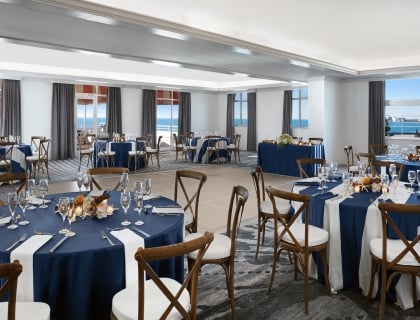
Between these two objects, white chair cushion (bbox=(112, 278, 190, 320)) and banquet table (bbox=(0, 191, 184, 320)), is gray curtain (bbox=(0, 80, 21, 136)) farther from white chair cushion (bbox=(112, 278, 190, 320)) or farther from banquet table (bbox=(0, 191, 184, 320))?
white chair cushion (bbox=(112, 278, 190, 320))

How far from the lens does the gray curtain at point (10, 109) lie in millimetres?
12500

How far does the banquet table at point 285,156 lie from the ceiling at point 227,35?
81.1 inches

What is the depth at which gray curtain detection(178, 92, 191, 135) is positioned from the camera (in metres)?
17.2

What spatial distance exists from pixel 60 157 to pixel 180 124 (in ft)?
18.4

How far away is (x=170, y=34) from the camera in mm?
6027

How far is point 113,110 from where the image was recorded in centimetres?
1492

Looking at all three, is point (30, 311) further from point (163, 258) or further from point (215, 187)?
point (215, 187)

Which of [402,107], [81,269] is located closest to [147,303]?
[81,269]

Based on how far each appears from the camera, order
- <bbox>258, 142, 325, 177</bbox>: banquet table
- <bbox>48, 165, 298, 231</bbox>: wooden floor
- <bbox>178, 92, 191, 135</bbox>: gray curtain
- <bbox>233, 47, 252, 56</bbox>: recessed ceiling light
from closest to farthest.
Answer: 1. <bbox>48, 165, 298, 231</bbox>: wooden floor
2. <bbox>233, 47, 252, 56</bbox>: recessed ceiling light
3. <bbox>258, 142, 325, 177</bbox>: banquet table
4. <bbox>178, 92, 191, 135</bbox>: gray curtain

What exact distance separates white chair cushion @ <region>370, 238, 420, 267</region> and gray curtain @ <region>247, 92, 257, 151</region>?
14027 mm

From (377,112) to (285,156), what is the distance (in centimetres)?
423

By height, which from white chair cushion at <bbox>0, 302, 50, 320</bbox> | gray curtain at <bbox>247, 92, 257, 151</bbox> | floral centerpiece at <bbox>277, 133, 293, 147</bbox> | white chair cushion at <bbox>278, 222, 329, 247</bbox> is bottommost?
white chair cushion at <bbox>0, 302, 50, 320</bbox>

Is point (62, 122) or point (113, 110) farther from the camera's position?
point (113, 110)

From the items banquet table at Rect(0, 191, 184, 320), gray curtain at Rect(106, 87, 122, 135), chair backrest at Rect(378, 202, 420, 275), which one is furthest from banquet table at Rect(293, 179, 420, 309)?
gray curtain at Rect(106, 87, 122, 135)
